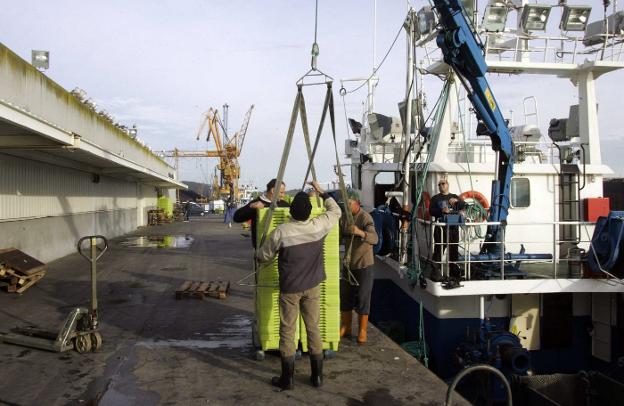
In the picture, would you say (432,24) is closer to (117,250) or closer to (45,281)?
(45,281)

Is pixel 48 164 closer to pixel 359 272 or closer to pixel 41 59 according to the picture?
pixel 41 59

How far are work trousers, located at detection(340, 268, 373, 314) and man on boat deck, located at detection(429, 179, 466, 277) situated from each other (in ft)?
4.80

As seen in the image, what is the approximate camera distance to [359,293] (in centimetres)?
645

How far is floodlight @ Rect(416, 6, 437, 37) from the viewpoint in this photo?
9.05 m

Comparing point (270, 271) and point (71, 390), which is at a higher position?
point (270, 271)

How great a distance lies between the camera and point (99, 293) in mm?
9461

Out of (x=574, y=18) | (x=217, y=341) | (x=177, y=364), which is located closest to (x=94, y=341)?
(x=177, y=364)

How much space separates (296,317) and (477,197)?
18.7 ft

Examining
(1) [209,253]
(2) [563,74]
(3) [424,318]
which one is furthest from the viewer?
(1) [209,253]

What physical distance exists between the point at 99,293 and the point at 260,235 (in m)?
5.54

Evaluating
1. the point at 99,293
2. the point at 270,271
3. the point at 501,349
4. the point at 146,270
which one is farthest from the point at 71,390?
the point at 146,270

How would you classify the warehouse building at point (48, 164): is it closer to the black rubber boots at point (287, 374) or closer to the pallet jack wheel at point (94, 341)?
the pallet jack wheel at point (94, 341)

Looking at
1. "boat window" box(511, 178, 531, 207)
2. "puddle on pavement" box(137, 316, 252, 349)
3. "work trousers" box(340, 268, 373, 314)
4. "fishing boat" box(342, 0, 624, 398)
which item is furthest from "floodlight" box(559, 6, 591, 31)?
"puddle on pavement" box(137, 316, 252, 349)

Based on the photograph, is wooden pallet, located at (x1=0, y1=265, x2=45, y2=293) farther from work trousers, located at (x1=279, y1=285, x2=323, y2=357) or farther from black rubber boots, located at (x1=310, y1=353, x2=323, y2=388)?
black rubber boots, located at (x1=310, y1=353, x2=323, y2=388)
